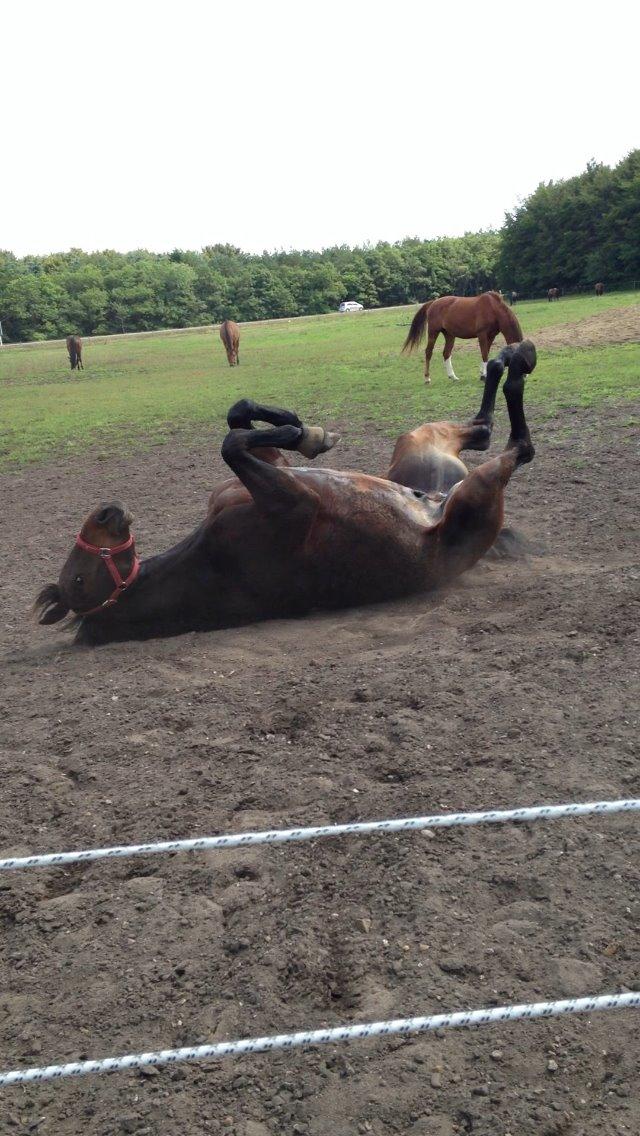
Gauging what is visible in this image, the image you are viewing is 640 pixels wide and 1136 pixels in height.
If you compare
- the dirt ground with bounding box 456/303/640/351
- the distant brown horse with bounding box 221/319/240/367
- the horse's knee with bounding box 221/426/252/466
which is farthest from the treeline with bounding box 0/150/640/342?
the horse's knee with bounding box 221/426/252/466

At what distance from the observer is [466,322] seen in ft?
54.4

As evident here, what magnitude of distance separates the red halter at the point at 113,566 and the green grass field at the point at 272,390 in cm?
706

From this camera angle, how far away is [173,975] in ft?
8.55

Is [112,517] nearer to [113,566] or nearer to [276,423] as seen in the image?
[113,566]

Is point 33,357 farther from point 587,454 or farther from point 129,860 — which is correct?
point 129,860

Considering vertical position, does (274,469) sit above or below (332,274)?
below

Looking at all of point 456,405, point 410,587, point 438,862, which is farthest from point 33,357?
point 438,862

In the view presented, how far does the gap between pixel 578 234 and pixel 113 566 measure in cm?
5288

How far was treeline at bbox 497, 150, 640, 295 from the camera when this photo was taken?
4806 centimetres

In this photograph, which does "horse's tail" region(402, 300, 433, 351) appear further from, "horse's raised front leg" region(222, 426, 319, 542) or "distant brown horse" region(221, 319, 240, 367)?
"horse's raised front leg" region(222, 426, 319, 542)

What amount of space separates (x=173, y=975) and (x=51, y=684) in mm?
2590

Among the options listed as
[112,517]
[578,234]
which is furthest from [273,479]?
[578,234]

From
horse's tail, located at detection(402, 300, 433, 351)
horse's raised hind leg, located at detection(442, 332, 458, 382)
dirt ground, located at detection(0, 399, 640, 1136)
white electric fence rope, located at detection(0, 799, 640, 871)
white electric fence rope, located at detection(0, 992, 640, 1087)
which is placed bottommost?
dirt ground, located at detection(0, 399, 640, 1136)

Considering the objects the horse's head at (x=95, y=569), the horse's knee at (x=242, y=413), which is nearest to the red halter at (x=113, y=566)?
the horse's head at (x=95, y=569)
